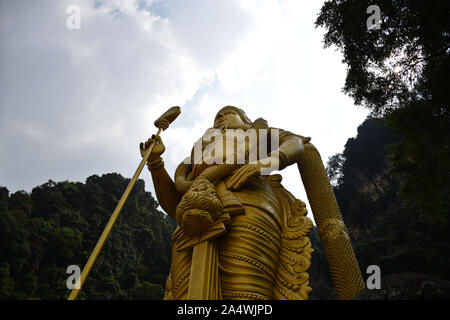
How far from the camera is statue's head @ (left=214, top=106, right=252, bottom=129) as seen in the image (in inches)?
158

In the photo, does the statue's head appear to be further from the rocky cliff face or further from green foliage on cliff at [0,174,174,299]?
green foliage on cliff at [0,174,174,299]

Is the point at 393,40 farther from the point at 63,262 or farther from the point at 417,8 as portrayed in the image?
the point at 63,262

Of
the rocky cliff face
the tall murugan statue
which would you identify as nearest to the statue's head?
the tall murugan statue

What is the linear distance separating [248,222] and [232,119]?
1837mm

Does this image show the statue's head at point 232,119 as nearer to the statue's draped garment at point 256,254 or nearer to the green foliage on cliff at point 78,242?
the statue's draped garment at point 256,254

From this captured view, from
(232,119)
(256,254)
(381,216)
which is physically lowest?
(256,254)

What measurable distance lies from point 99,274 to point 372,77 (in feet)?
57.5

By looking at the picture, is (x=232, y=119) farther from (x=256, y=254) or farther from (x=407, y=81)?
(x=407, y=81)

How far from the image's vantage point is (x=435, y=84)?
4.03m

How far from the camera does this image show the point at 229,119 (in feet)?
13.9

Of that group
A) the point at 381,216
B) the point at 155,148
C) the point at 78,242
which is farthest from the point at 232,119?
the point at 78,242

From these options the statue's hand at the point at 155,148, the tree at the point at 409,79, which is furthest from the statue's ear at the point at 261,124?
the tree at the point at 409,79

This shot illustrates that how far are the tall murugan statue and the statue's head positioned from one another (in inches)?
11.2
